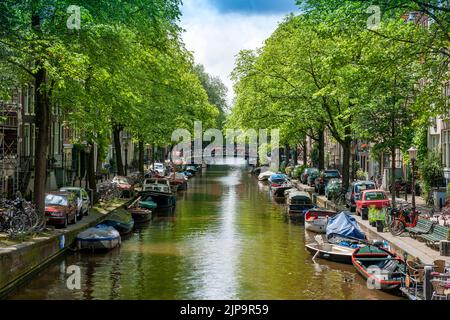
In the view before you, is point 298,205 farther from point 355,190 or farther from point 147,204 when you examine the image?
point 147,204

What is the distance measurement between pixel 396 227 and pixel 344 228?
7.69ft

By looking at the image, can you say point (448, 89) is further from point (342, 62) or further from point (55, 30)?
point (55, 30)

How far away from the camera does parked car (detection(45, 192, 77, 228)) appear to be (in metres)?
30.6

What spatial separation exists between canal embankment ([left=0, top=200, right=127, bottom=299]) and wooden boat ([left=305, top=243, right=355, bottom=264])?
10.7m

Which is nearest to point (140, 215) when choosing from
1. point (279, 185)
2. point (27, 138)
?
point (27, 138)

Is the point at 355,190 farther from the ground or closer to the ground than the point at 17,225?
farther from the ground

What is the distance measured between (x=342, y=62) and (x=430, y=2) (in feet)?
13.2

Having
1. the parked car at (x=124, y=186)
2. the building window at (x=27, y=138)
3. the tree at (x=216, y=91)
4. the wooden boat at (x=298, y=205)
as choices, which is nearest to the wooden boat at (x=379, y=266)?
the wooden boat at (x=298, y=205)

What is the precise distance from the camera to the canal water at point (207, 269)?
22.0m

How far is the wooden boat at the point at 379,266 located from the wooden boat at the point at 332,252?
1.57 metres

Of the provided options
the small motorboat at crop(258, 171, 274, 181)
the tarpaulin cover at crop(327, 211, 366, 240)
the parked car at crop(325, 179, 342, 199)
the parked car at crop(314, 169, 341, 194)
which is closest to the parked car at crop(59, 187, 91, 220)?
the tarpaulin cover at crop(327, 211, 366, 240)

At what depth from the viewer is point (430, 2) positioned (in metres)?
22.7

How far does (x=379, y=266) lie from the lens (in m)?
23.6
